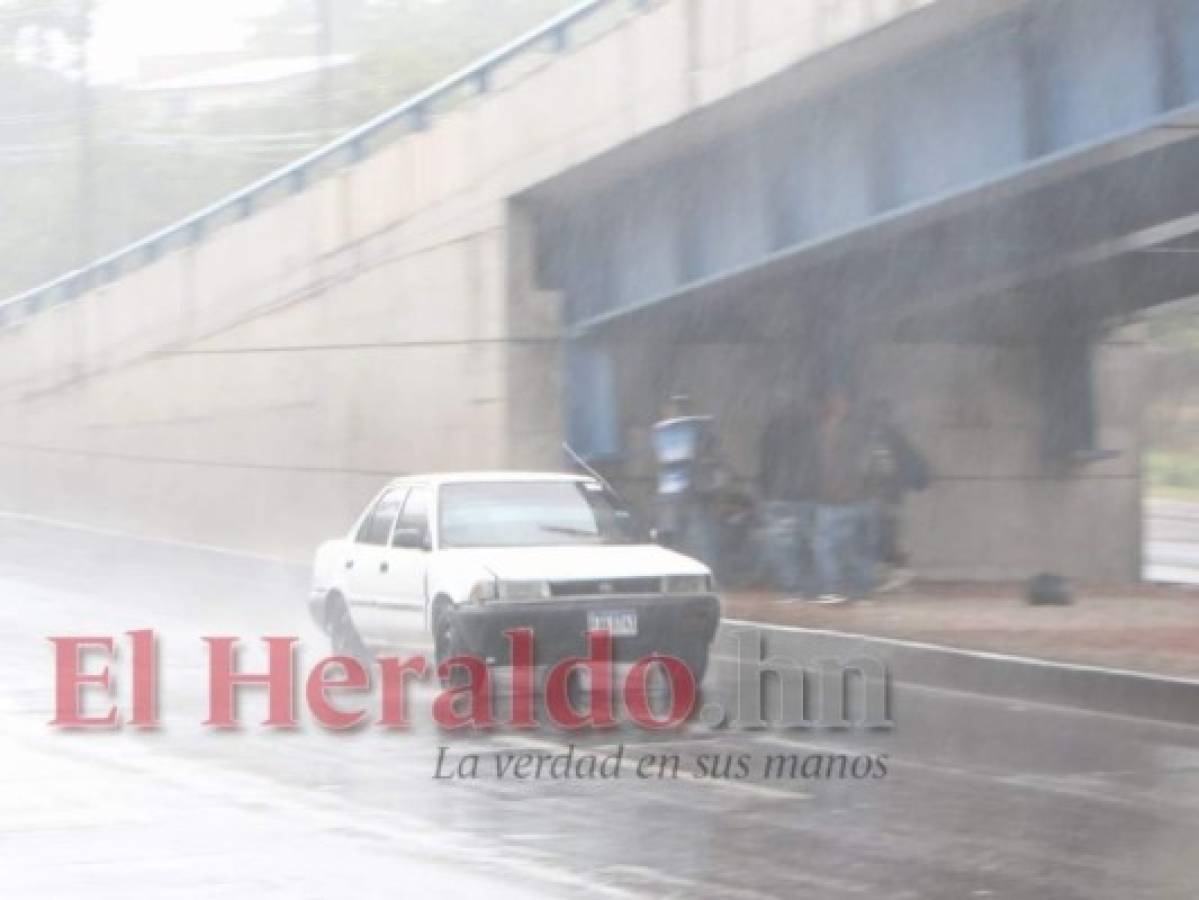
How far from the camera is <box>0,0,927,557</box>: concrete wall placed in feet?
68.5

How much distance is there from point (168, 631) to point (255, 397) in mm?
Result: 10930

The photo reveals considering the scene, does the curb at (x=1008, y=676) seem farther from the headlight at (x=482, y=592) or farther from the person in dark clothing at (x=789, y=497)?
the person in dark clothing at (x=789, y=497)

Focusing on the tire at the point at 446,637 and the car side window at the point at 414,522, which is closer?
the tire at the point at 446,637

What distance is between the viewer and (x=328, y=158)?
27.7 metres

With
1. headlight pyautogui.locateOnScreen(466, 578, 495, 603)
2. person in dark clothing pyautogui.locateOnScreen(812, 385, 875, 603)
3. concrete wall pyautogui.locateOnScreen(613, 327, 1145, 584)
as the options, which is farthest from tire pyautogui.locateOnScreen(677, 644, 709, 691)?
concrete wall pyautogui.locateOnScreen(613, 327, 1145, 584)

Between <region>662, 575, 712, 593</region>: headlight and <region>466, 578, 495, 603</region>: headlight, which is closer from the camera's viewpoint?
<region>466, 578, 495, 603</region>: headlight

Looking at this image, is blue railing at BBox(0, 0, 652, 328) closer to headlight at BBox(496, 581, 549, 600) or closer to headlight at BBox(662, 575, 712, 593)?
headlight at BBox(662, 575, 712, 593)

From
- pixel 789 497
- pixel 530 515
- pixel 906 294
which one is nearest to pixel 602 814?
pixel 530 515

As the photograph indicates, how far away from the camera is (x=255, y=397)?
2953 centimetres

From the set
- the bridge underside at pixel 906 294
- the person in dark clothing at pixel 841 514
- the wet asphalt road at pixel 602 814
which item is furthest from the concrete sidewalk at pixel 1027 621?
the bridge underside at pixel 906 294

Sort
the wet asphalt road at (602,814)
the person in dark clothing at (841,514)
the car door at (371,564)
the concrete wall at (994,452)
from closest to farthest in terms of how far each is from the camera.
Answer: the wet asphalt road at (602,814)
the car door at (371,564)
the person in dark clothing at (841,514)
the concrete wall at (994,452)

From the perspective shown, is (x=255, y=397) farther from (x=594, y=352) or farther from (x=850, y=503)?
(x=850, y=503)

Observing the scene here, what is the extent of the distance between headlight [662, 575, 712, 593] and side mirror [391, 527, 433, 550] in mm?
1687

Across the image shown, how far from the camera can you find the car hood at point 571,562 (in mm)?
13398
